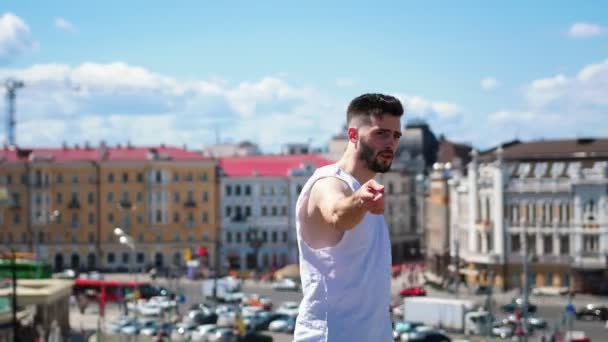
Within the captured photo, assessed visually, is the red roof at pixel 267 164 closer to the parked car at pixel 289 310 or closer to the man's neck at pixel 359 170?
the parked car at pixel 289 310

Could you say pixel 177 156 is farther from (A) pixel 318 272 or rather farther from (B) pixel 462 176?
(A) pixel 318 272

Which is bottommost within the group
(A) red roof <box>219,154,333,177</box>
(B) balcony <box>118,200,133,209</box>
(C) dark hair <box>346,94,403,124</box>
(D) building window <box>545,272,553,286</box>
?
(D) building window <box>545,272,553,286</box>

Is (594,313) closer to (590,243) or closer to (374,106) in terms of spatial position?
(590,243)

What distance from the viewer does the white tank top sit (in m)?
4.90

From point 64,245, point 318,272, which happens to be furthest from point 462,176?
point 318,272

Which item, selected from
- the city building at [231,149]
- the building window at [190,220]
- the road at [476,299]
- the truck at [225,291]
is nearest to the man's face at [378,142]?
the road at [476,299]

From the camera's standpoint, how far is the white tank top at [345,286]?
16.1 ft

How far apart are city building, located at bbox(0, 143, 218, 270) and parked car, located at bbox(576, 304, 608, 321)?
1459 inches

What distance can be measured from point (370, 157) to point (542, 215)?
61280 millimetres

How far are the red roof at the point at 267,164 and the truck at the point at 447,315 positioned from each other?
122ft

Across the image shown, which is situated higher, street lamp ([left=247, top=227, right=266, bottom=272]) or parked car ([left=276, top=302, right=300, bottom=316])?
street lamp ([left=247, top=227, right=266, bottom=272])

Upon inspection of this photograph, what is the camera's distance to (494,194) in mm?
67438

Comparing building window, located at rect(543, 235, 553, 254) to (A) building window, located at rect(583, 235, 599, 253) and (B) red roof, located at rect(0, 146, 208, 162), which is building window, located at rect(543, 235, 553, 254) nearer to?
(A) building window, located at rect(583, 235, 599, 253)

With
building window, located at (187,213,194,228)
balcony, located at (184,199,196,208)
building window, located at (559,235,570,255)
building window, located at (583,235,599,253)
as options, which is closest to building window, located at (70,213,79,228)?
balcony, located at (184,199,196,208)
